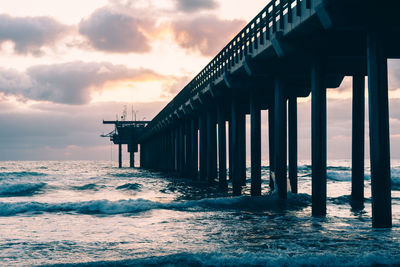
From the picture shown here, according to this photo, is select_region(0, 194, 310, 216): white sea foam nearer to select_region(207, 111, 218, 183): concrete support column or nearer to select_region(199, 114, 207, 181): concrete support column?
select_region(207, 111, 218, 183): concrete support column

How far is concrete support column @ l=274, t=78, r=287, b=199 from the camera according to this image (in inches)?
604

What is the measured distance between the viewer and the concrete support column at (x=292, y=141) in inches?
750

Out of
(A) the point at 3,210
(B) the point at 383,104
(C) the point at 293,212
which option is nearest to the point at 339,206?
(C) the point at 293,212

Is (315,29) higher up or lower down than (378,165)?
higher up

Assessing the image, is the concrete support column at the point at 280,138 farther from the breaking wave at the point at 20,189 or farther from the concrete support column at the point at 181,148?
the concrete support column at the point at 181,148

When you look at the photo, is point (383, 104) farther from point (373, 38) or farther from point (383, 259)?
point (383, 259)

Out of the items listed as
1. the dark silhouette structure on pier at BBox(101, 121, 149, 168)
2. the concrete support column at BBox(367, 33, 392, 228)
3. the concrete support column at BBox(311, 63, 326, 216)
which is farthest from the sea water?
the dark silhouette structure on pier at BBox(101, 121, 149, 168)

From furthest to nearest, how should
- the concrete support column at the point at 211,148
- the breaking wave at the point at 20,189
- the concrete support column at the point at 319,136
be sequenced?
the breaking wave at the point at 20,189
the concrete support column at the point at 211,148
the concrete support column at the point at 319,136

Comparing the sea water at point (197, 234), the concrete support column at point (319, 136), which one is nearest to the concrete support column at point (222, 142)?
the sea water at point (197, 234)

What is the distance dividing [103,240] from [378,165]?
612cm

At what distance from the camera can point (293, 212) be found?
14.9 metres

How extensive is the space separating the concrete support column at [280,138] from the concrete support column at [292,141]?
2.99m

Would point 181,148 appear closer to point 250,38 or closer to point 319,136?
point 250,38

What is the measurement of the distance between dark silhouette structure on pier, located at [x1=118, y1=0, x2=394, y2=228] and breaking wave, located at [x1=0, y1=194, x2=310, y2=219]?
70 centimetres
